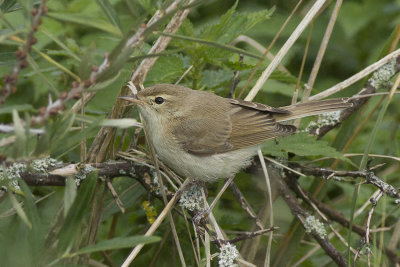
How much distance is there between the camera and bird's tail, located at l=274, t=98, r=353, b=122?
3.38 meters

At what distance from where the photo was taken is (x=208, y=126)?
141 inches

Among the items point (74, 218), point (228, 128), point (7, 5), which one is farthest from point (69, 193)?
point (228, 128)

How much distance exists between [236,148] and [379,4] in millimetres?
3099

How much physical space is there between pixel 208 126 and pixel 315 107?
703 mm

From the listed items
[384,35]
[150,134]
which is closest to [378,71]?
[150,134]

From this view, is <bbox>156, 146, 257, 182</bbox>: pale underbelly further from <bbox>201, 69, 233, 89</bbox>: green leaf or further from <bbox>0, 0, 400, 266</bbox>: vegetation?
<bbox>201, 69, 233, 89</bbox>: green leaf

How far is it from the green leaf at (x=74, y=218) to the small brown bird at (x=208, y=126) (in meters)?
1.00

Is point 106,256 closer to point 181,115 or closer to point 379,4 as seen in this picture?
point 181,115

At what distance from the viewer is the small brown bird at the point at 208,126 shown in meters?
3.30

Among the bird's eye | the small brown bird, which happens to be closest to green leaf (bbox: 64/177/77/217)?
the small brown bird

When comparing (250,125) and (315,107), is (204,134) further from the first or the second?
(315,107)

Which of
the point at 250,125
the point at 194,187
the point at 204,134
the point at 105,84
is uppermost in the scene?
the point at 105,84

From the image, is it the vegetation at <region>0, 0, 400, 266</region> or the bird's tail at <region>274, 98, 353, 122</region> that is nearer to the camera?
the vegetation at <region>0, 0, 400, 266</region>

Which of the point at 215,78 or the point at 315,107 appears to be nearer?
the point at 315,107
